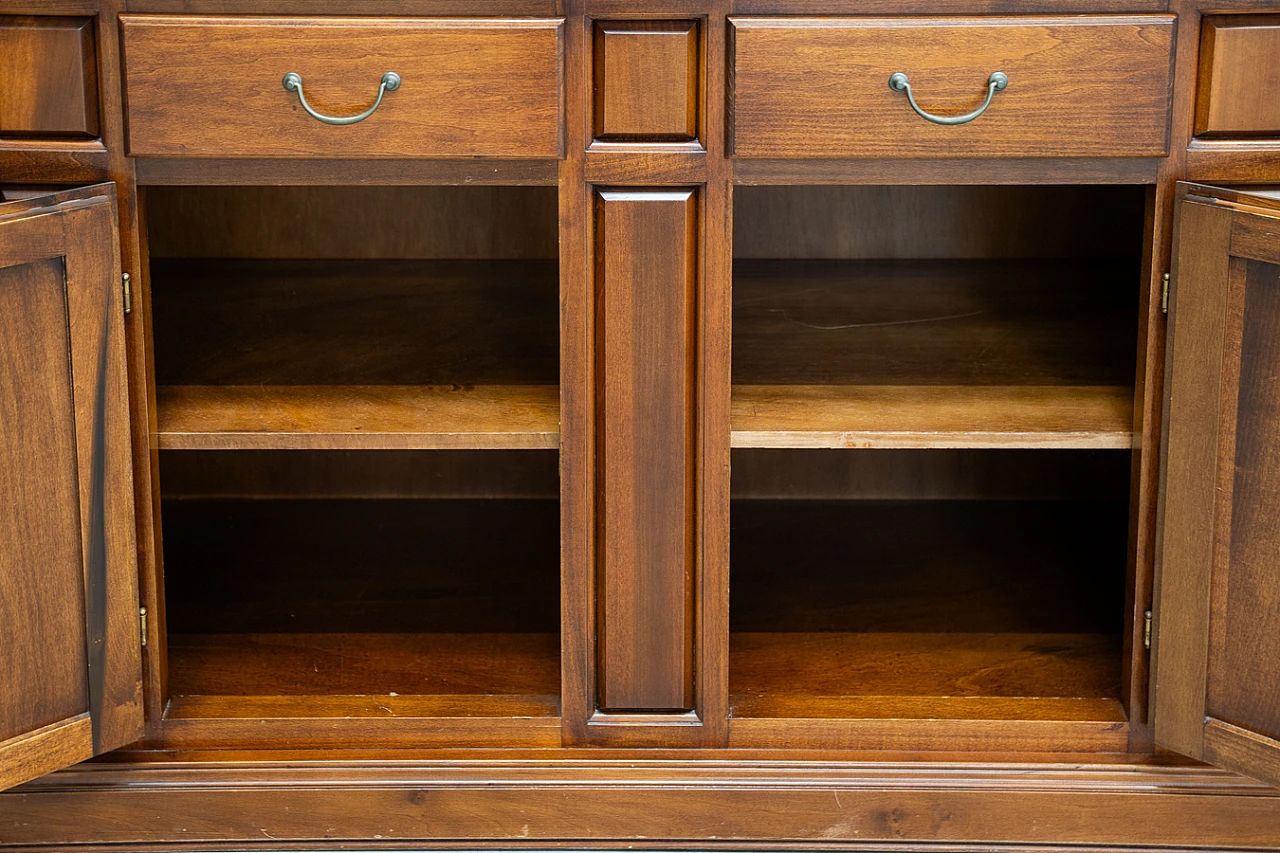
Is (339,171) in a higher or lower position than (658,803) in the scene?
higher

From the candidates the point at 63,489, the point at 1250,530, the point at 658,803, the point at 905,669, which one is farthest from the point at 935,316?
the point at 63,489

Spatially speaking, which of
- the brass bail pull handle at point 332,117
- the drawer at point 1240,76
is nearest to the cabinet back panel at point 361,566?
the brass bail pull handle at point 332,117

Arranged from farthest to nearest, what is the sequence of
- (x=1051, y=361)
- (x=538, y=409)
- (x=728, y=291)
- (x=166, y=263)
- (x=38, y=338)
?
1. (x=166, y=263)
2. (x=1051, y=361)
3. (x=538, y=409)
4. (x=728, y=291)
5. (x=38, y=338)

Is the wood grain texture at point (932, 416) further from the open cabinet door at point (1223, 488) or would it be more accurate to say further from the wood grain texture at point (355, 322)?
the wood grain texture at point (355, 322)

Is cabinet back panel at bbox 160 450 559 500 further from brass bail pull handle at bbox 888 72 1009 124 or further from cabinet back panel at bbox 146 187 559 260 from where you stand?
brass bail pull handle at bbox 888 72 1009 124

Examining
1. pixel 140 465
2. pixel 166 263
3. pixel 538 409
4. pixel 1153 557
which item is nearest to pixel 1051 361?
pixel 1153 557

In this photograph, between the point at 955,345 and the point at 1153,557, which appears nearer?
the point at 1153,557

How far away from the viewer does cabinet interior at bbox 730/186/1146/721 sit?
143cm

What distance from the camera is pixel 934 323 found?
1700 millimetres

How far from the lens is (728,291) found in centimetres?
130

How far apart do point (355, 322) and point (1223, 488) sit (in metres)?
0.97

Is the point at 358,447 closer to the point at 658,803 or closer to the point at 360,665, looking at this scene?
the point at 360,665

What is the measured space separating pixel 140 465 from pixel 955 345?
870 mm

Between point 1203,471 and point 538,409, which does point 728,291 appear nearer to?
point 538,409
